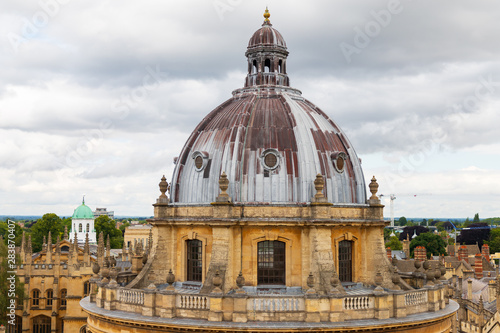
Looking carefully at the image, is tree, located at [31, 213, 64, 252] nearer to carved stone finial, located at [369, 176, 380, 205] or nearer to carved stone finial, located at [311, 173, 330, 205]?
carved stone finial, located at [369, 176, 380, 205]

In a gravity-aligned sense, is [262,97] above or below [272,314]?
above

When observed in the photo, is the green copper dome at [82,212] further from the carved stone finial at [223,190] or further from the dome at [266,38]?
the carved stone finial at [223,190]

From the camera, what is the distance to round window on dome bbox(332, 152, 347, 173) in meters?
31.9

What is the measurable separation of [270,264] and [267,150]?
5923 millimetres

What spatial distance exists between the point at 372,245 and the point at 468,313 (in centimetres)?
2875

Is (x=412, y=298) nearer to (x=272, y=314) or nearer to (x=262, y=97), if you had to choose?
(x=272, y=314)

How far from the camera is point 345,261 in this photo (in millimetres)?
31359

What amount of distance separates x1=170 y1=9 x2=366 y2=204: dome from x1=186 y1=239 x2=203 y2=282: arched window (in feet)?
7.71

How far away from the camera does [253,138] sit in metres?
31.7

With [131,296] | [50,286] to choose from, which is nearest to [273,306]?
[131,296]

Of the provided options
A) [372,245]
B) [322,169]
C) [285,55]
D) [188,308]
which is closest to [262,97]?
[285,55]

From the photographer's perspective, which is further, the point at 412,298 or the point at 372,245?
the point at 372,245

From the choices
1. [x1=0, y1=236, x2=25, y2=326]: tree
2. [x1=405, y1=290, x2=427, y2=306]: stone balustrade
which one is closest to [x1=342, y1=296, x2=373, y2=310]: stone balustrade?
[x1=405, y1=290, x2=427, y2=306]: stone balustrade

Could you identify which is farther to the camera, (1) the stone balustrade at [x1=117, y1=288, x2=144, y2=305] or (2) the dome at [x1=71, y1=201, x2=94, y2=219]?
(2) the dome at [x1=71, y1=201, x2=94, y2=219]
